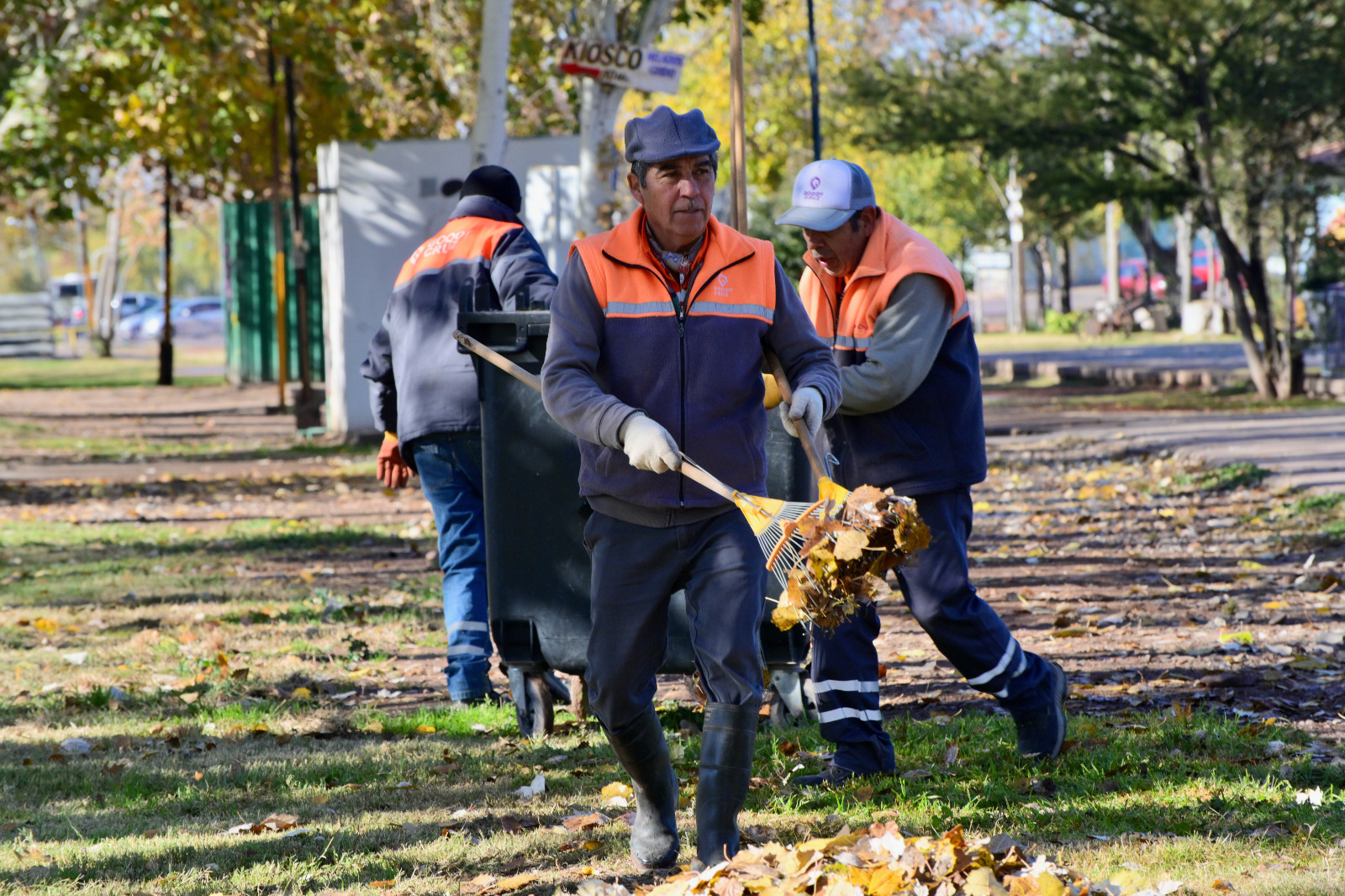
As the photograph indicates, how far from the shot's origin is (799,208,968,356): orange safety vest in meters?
4.51

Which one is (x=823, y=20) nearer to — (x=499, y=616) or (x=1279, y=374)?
(x=1279, y=374)

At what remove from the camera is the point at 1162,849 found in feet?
12.4

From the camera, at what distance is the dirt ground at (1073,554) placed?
581 cm

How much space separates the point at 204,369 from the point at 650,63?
26403 mm

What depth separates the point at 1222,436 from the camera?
1353 centimetres

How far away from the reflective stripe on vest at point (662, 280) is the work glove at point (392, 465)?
7.86 ft

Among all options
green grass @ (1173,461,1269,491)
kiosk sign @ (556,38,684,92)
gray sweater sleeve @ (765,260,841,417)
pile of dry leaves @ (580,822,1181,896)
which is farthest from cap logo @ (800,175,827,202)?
green grass @ (1173,461,1269,491)

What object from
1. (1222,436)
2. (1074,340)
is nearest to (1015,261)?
(1074,340)

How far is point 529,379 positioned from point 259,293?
22.1 m

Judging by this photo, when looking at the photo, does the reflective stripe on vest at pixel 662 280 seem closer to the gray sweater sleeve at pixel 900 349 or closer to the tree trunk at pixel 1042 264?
the gray sweater sleeve at pixel 900 349

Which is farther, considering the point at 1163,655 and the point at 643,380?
the point at 1163,655

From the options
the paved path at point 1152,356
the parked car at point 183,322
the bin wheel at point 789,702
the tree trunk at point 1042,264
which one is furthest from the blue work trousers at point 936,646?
the parked car at point 183,322

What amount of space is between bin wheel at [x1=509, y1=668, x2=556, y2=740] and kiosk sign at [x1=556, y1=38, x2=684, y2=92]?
19.2ft

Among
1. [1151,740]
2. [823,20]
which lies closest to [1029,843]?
[1151,740]
